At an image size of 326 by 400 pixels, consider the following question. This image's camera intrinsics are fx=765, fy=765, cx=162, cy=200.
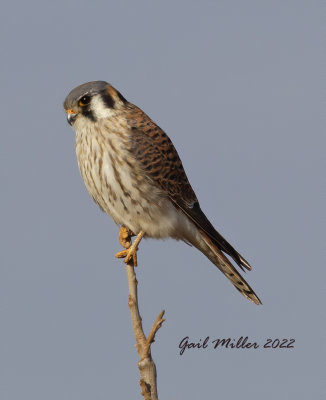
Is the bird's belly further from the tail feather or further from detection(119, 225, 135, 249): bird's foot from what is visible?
the tail feather

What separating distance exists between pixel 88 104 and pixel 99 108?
8 cm

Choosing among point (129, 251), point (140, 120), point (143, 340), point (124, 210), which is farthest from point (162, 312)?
point (140, 120)

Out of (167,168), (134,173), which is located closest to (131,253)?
(134,173)

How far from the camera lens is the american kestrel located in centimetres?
500

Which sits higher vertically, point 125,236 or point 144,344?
point 125,236

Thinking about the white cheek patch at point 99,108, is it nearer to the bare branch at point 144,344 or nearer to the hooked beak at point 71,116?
the hooked beak at point 71,116

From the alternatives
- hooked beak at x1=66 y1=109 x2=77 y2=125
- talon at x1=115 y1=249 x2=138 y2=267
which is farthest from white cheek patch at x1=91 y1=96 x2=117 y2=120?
talon at x1=115 y1=249 x2=138 y2=267

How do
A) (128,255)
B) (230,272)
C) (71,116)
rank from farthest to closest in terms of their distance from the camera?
(230,272) < (71,116) < (128,255)

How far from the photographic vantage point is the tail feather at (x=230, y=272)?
5.30m

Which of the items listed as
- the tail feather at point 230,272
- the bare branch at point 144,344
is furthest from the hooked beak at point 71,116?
the bare branch at point 144,344

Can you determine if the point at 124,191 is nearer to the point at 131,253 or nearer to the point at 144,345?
the point at 131,253

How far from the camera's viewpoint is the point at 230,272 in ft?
17.6

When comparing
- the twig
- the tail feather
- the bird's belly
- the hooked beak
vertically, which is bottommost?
the twig

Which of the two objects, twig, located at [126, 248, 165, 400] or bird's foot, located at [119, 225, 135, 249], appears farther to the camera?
bird's foot, located at [119, 225, 135, 249]
